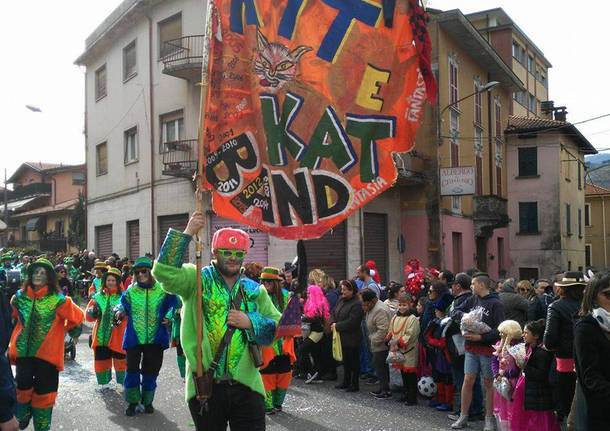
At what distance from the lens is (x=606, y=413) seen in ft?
12.5

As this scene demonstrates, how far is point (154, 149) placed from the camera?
21984 millimetres

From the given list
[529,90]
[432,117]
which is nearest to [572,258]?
[529,90]

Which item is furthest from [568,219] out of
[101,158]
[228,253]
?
[228,253]

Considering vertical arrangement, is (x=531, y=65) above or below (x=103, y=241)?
above

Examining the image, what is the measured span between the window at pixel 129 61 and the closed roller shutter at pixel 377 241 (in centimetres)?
1046

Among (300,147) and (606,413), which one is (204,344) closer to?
(300,147)

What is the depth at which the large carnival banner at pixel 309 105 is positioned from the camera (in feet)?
14.5

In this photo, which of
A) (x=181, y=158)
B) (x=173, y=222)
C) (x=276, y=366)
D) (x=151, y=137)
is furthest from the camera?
(x=151, y=137)

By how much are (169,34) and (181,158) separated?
4.57 m

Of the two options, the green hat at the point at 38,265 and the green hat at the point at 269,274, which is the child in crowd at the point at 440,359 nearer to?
the green hat at the point at 269,274

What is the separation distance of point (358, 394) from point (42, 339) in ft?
15.7

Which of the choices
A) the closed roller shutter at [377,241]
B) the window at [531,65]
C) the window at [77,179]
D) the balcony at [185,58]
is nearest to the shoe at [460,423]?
the closed roller shutter at [377,241]

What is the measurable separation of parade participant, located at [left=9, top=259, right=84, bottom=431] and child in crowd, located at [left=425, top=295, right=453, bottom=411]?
14.8ft

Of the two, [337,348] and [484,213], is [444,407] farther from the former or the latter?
[484,213]
